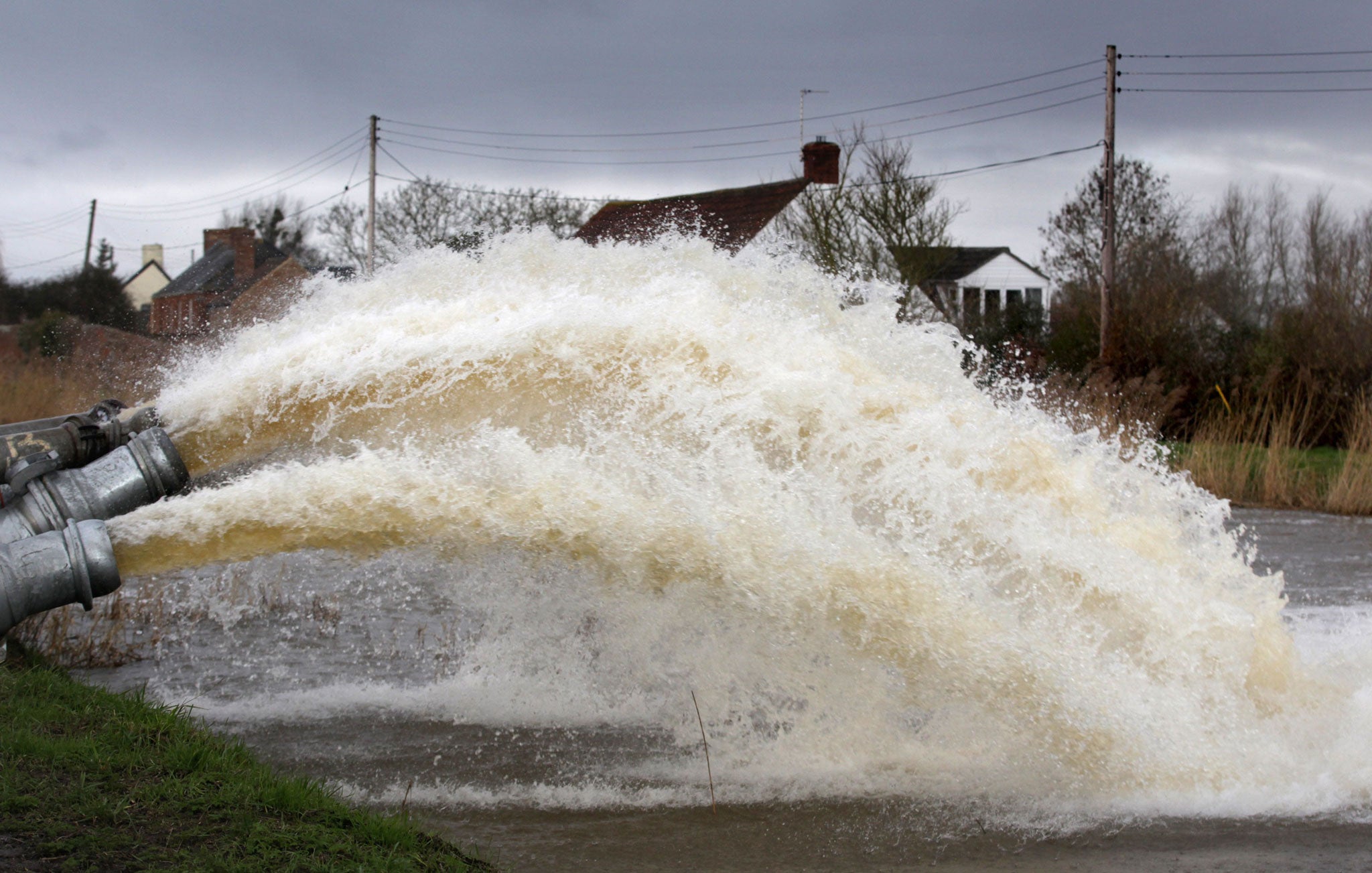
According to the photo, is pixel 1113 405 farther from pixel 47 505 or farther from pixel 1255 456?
pixel 47 505

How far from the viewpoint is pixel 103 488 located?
5441 millimetres

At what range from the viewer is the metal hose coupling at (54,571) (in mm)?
4617

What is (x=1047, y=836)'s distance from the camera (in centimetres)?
484

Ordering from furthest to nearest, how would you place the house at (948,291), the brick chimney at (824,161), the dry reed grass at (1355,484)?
the brick chimney at (824,161), the house at (948,291), the dry reed grass at (1355,484)

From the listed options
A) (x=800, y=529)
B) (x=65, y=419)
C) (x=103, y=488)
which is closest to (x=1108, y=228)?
(x=800, y=529)

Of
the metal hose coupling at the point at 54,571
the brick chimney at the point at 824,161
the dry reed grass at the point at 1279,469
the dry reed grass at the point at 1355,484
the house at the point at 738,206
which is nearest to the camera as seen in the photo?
the metal hose coupling at the point at 54,571

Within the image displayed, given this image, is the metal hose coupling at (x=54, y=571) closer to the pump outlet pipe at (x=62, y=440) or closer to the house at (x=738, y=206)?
the pump outlet pipe at (x=62, y=440)

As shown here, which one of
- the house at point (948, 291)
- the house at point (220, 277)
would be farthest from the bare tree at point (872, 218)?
the house at point (220, 277)

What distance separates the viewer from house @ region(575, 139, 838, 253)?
28422mm

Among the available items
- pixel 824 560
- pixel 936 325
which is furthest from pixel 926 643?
pixel 936 325

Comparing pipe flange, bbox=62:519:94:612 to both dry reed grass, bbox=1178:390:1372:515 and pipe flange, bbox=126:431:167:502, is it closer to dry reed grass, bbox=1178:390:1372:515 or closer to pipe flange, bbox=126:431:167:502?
pipe flange, bbox=126:431:167:502

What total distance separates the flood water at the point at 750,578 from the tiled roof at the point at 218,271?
4198 centimetres

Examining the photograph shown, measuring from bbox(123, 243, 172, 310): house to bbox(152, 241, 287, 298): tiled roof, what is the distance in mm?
25001

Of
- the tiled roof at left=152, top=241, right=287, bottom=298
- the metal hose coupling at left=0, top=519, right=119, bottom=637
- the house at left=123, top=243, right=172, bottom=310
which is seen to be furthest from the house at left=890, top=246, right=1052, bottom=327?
the house at left=123, top=243, right=172, bottom=310
